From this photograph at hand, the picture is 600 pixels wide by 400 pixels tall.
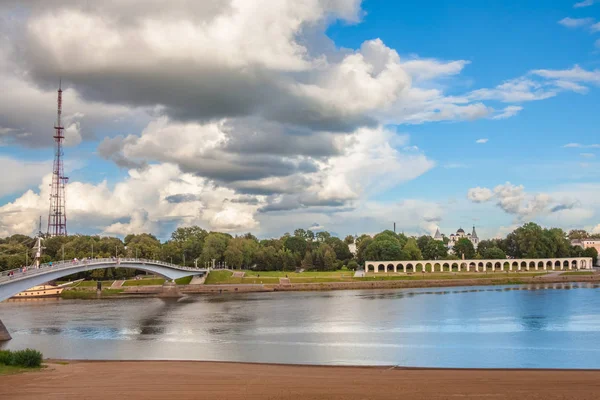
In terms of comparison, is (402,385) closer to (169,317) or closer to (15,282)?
(15,282)

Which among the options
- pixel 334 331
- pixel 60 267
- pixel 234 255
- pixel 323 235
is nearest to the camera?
pixel 334 331

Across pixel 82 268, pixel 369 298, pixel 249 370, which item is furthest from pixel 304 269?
pixel 249 370

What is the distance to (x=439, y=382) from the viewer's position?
2259 centimetres

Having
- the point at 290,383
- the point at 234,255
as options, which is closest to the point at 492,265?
the point at 234,255

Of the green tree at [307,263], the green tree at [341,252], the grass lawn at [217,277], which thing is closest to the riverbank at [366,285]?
the grass lawn at [217,277]

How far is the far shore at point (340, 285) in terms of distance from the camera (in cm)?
8762

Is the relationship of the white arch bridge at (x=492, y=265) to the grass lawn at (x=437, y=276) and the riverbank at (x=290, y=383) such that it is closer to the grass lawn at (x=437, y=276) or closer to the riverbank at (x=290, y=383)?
the grass lawn at (x=437, y=276)

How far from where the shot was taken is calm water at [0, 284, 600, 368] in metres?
31.3

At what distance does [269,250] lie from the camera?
384ft

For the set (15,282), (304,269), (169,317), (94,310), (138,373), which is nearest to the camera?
(138,373)

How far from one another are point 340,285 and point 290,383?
→ 71.3m

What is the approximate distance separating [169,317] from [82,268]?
1133 centimetres

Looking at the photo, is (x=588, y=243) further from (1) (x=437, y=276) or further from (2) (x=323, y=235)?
(1) (x=437, y=276)

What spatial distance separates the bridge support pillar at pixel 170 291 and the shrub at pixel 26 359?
5954cm
